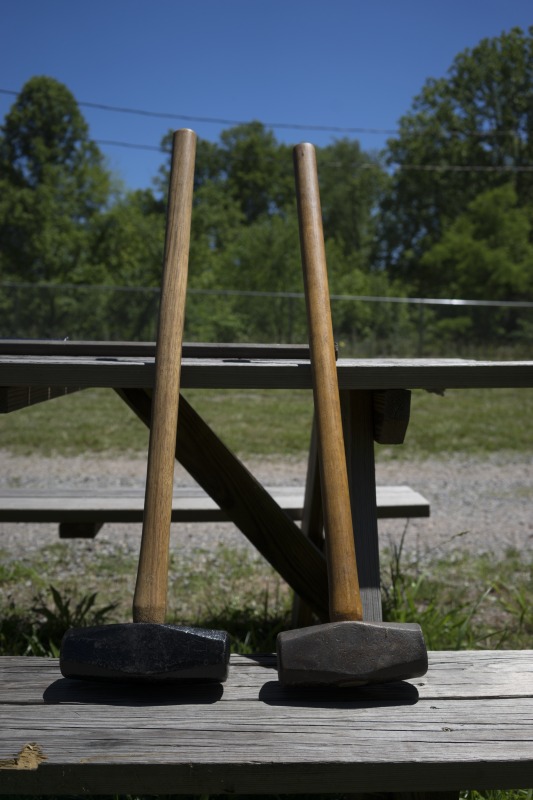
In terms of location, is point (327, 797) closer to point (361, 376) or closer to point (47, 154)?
point (361, 376)

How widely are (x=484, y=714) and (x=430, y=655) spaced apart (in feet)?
0.81

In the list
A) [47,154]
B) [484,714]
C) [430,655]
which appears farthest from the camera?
[47,154]

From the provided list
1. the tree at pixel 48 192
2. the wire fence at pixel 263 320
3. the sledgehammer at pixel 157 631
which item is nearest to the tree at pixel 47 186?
the tree at pixel 48 192

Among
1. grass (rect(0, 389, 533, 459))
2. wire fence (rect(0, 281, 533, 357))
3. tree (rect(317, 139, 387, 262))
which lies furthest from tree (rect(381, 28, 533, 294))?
grass (rect(0, 389, 533, 459))

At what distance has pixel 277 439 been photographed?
7.95m

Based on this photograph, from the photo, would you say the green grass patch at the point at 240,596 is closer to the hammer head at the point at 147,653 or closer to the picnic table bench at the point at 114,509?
the picnic table bench at the point at 114,509

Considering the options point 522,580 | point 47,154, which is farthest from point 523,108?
point 522,580

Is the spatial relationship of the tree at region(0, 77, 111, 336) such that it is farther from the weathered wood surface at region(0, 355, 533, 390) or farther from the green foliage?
the weathered wood surface at region(0, 355, 533, 390)

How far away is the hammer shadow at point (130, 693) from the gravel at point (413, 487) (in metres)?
2.21

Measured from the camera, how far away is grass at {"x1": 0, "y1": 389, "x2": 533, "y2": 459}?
7586 mm

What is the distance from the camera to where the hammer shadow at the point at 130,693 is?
4.15 feet

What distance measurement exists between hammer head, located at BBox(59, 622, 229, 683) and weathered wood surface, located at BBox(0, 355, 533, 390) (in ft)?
1.94

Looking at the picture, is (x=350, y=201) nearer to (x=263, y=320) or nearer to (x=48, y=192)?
(x=48, y=192)

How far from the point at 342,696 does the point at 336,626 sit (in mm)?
127
